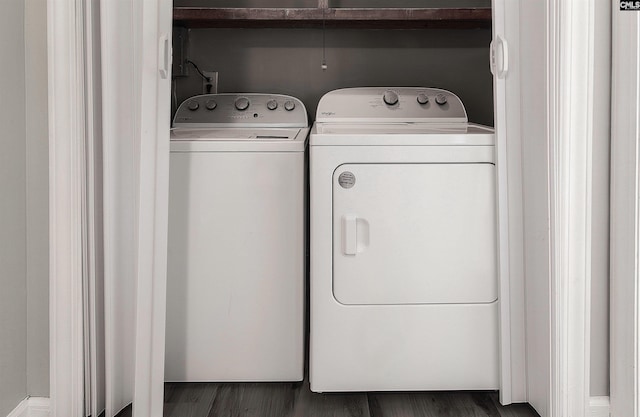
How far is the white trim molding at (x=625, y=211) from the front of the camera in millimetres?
1403

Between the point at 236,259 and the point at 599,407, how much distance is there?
1.08 metres

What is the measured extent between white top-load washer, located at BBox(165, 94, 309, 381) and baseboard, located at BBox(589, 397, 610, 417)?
2.70ft

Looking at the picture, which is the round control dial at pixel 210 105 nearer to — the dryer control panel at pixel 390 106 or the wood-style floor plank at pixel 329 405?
the dryer control panel at pixel 390 106

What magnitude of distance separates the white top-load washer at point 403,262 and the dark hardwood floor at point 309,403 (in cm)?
5

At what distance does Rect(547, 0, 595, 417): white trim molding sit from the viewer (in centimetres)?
147

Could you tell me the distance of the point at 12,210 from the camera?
4.79 feet

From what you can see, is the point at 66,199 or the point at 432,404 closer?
the point at 66,199

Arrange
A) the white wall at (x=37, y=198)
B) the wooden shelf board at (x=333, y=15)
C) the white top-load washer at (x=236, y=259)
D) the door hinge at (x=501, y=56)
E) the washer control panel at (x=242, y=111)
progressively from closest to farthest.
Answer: the white wall at (x=37, y=198) → the door hinge at (x=501, y=56) → the white top-load washer at (x=236, y=259) → the wooden shelf board at (x=333, y=15) → the washer control panel at (x=242, y=111)

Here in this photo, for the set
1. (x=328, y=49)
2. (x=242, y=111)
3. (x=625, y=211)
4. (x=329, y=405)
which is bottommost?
(x=329, y=405)

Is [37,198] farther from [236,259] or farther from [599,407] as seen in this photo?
[599,407]

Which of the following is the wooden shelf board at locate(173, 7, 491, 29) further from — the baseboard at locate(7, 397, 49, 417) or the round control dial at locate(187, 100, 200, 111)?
the baseboard at locate(7, 397, 49, 417)

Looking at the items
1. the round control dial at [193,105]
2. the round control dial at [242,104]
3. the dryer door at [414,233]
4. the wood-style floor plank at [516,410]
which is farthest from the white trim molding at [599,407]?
the round control dial at [193,105]

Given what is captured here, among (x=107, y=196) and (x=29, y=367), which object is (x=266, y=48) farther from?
(x=29, y=367)

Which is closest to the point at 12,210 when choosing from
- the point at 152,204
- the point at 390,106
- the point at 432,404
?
the point at 152,204
